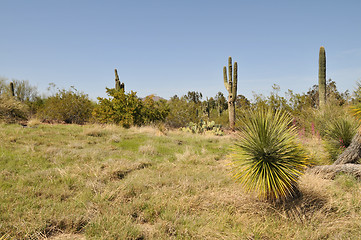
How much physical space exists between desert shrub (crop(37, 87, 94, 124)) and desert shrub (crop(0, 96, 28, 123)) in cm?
479

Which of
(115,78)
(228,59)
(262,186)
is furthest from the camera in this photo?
(115,78)

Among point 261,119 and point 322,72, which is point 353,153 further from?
point 322,72

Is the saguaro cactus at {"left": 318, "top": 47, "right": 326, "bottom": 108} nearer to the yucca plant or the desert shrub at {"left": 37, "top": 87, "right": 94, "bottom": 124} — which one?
the yucca plant

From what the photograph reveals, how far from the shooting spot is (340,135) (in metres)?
6.39

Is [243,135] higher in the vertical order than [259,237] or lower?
higher

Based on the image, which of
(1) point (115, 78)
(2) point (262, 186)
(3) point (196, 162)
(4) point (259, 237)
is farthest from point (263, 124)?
(1) point (115, 78)

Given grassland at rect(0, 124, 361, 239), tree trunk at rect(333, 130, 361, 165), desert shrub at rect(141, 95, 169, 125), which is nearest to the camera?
grassland at rect(0, 124, 361, 239)

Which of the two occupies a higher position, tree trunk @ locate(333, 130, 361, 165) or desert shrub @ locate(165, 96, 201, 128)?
desert shrub @ locate(165, 96, 201, 128)

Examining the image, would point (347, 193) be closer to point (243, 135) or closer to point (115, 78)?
point (243, 135)

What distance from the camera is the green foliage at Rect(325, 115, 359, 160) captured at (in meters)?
6.31

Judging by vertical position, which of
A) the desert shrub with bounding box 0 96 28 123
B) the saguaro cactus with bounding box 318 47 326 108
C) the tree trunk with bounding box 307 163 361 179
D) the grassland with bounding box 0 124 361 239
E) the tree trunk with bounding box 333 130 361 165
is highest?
the saguaro cactus with bounding box 318 47 326 108

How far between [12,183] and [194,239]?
4065 mm

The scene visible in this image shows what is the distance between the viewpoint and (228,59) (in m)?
17.5

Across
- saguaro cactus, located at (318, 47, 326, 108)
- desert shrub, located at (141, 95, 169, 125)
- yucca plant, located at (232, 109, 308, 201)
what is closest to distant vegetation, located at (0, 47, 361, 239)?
yucca plant, located at (232, 109, 308, 201)
